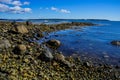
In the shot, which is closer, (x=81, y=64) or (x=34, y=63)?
(x=34, y=63)

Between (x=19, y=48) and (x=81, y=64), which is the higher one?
(x=19, y=48)

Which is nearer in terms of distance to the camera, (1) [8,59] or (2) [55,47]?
(1) [8,59]

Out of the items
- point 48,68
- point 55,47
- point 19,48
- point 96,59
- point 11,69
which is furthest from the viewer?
point 55,47

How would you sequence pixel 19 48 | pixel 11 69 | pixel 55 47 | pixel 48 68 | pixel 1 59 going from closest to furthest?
pixel 11 69
pixel 1 59
pixel 48 68
pixel 19 48
pixel 55 47

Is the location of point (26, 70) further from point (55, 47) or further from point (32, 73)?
point (55, 47)

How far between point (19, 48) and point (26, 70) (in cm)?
582

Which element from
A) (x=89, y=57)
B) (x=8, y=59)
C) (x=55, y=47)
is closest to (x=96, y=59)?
(x=89, y=57)

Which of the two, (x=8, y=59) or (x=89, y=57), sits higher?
(x=8, y=59)

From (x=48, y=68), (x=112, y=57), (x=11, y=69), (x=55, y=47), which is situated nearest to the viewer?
(x=11, y=69)

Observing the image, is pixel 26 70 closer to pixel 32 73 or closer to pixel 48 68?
pixel 32 73

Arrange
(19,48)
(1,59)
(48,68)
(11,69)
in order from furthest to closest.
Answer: (19,48)
(48,68)
(1,59)
(11,69)

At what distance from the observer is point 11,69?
15.1 metres

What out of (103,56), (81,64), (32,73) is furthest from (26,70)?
(103,56)

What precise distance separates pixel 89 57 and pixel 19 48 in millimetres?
9313
